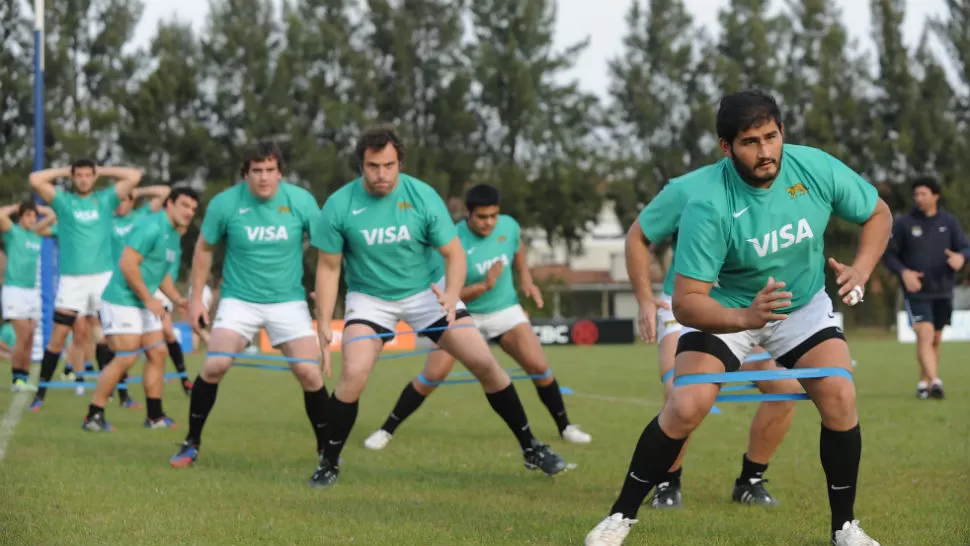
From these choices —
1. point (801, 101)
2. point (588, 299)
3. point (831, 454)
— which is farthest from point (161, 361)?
point (588, 299)

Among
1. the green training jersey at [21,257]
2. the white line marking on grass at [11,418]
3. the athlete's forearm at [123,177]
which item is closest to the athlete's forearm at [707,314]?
the white line marking on grass at [11,418]

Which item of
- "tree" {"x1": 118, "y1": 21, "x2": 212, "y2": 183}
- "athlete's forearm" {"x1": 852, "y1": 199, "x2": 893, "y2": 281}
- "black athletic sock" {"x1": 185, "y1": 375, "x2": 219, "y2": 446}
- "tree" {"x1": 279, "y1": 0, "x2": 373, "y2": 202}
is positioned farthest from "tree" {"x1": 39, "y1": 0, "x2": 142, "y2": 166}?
Result: "athlete's forearm" {"x1": 852, "y1": 199, "x2": 893, "y2": 281}

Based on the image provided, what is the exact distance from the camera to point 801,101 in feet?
165

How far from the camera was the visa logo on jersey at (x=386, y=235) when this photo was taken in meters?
7.91

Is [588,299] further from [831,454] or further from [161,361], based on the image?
[831,454]

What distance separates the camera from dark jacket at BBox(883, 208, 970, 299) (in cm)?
1389

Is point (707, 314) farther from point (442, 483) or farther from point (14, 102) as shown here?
point (14, 102)

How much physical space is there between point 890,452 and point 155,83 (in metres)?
41.1

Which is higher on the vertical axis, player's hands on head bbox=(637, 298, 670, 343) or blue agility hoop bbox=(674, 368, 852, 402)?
player's hands on head bbox=(637, 298, 670, 343)

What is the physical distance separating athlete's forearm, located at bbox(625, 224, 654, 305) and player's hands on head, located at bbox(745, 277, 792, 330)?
123 centimetres

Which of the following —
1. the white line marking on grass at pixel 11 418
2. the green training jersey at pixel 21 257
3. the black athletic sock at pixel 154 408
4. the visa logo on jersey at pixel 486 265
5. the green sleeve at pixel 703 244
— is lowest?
the white line marking on grass at pixel 11 418

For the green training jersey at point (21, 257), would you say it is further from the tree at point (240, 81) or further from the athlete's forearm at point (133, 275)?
the tree at point (240, 81)

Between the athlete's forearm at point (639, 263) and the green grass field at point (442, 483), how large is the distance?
1212 mm

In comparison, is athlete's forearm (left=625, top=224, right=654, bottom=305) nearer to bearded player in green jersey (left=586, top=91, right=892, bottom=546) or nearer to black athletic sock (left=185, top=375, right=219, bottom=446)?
bearded player in green jersey (left=586, top=91, right=892, bottom=546)
